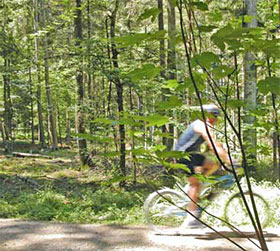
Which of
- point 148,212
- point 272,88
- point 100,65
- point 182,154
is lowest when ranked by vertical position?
point 148,212

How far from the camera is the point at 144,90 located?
10.6m

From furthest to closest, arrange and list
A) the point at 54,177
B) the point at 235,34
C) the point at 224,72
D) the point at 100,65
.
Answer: the point at 54,177 → the point at 100,65 → the point at 224,72 → the point at 235,34

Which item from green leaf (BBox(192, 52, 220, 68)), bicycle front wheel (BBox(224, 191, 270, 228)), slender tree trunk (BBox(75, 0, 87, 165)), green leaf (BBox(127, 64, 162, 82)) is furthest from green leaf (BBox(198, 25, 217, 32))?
slender tree trunk (BBox(75, 0, 87, 165))

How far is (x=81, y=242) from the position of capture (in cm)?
524

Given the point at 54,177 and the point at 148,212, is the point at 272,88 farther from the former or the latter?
the point at 54,177

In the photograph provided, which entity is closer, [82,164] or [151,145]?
[151,145]

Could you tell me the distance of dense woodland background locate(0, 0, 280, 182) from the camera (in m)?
1.31

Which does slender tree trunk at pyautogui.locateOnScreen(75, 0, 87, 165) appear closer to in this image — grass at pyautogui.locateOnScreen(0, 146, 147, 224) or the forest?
the forest

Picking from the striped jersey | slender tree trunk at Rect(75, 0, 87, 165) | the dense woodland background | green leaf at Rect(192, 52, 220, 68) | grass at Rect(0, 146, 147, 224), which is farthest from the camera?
slender tree trunk at Rect(75, 0, 87, 165)

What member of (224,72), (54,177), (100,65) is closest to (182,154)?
(224,72)

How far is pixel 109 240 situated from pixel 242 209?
81.5 inches

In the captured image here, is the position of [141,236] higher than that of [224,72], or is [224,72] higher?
[224,72]

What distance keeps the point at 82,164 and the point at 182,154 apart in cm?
1396

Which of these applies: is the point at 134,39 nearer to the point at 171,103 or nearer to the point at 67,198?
the point at 171,103
